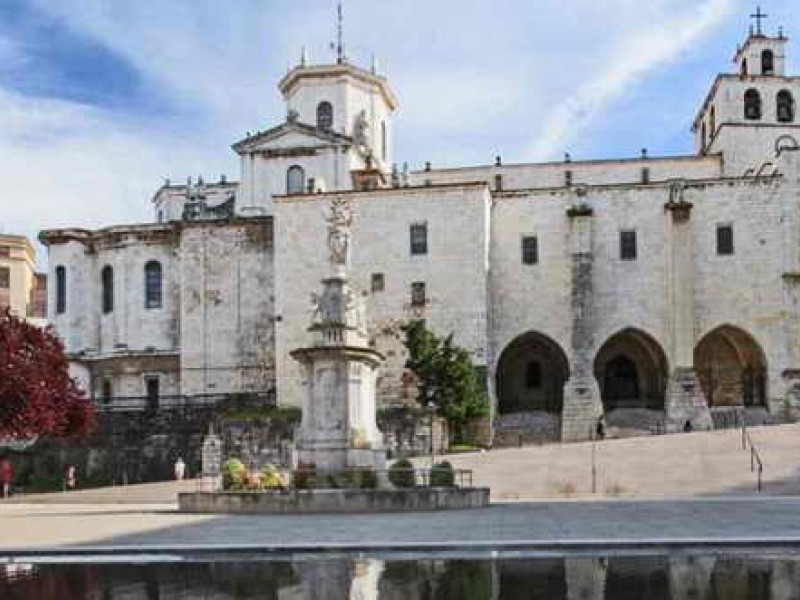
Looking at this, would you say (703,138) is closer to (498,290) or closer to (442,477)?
(498,290)

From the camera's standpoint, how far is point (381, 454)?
26.4 metres

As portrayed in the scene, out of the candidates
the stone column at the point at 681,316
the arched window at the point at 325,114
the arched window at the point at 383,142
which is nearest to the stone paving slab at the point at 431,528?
the stone column at the point at 681,316

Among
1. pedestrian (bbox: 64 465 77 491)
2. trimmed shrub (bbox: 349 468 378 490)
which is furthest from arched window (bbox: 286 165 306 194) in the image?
trimmed shrub (bbox: 349 468 378 490)

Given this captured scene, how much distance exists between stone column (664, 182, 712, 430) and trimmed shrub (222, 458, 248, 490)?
85.2ft

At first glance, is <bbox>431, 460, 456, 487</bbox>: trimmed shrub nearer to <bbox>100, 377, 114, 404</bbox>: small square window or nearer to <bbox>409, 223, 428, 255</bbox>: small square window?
<bbox>409, 223, 428, 255</bbox>: small square window

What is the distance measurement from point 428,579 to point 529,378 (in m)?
42.8

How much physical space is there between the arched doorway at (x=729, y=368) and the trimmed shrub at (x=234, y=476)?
29308 millimetres

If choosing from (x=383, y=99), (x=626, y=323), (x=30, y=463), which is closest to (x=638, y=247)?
(x=626, y=323)

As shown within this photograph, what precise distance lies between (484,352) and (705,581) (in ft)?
122

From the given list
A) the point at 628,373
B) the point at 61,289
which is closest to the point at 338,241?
the point at 628,373

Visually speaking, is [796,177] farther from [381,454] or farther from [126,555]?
[126,555]

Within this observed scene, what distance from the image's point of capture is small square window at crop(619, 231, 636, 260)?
50750 millimetres

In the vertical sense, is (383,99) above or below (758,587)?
above

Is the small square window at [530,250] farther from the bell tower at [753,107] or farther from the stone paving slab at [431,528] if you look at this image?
the stone paving slab at [431,528]
